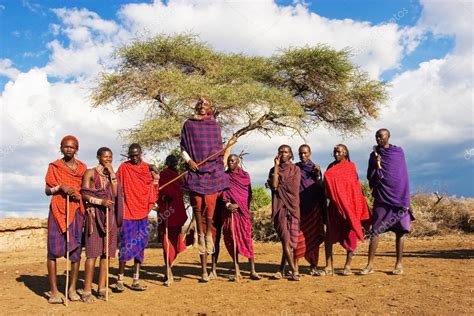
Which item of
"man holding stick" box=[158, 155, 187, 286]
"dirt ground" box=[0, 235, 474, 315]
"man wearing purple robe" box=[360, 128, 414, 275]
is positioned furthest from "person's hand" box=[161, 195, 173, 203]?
"man wearing purple robe" box=[360, 128, 414, 275]

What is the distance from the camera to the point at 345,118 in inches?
818

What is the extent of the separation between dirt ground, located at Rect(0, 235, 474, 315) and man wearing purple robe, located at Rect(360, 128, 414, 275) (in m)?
0.62

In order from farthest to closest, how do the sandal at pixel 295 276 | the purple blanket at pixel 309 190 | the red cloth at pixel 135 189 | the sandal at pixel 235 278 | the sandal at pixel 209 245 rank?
the purple blanket at pixel 309 190 → the sandal at pixel 235 278 → the sandal at pixel 295 276 → the sandal at pixel 209 245 → the red cloth at pixel 135 189

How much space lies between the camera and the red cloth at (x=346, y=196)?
8227 millimetres

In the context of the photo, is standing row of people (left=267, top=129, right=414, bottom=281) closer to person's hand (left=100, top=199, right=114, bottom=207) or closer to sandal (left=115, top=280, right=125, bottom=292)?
sandal (left=115, top=280, right=125, bottom=292)

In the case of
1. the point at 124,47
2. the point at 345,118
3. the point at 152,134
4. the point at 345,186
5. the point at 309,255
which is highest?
the point at 124,47

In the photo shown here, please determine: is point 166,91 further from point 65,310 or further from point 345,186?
point 65,310

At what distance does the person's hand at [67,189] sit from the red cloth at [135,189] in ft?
3.28

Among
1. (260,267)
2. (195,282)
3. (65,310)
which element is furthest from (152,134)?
(65,310)

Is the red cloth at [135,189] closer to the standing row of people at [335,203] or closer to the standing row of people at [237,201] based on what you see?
the standing row of people at [237,201]

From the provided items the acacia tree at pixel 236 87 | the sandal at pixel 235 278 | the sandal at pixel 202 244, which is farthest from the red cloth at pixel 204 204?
the acacia tree at pixel 236 87

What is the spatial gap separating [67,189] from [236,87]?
1183 centimetres

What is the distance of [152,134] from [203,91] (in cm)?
230

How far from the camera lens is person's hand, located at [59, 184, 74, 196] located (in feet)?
22.0
